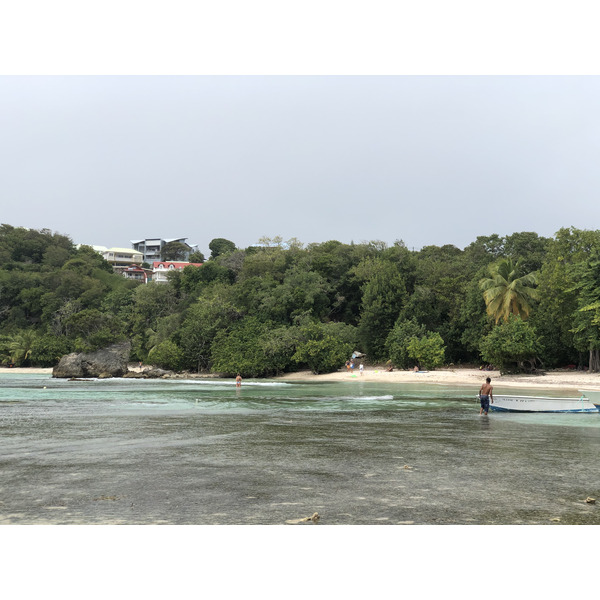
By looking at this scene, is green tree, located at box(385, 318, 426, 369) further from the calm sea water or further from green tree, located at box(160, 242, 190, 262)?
green tree, located at box(160, 242, 190, 262)

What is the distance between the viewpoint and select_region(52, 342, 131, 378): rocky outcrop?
58188mm

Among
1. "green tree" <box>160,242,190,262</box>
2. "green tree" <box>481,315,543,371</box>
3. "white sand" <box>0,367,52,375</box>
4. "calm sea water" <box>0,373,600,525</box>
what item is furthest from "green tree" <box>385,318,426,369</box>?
"green tree" <box>160,242,190,262</box>

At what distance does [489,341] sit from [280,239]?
41597 mm

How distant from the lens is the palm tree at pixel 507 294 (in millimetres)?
43500

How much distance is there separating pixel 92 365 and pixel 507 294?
40.3 m

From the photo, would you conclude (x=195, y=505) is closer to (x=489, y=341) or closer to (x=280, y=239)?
(x=489, y=341)

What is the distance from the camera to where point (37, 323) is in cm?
8494

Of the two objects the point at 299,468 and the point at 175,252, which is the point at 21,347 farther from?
the point at 175,252

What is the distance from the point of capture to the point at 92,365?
58.8 m

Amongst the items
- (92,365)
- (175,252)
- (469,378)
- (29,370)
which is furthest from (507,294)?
(175,252)

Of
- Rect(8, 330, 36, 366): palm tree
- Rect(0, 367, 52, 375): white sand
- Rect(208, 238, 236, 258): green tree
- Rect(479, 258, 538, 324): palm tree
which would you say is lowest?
Rect(0, 367, 52, 375): white sand

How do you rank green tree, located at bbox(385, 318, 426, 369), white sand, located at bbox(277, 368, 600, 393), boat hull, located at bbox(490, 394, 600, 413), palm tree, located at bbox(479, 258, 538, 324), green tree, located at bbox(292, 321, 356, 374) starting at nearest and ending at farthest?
boat hull, located at bbox(490, 394, 600, 413)
white sand, located at bbox(277, 368, 600, 393)
palm tree, located at bbox(479, 258, 538, 324)
green tree, located at bbox(385, 318, 426, 369)
green tree, located at bbox(292, 321, 356, 374)

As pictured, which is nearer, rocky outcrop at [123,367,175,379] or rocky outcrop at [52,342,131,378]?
rocky outcrop at [123,367,175,379]

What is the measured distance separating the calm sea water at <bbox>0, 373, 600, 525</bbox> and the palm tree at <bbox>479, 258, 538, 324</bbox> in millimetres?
22893
